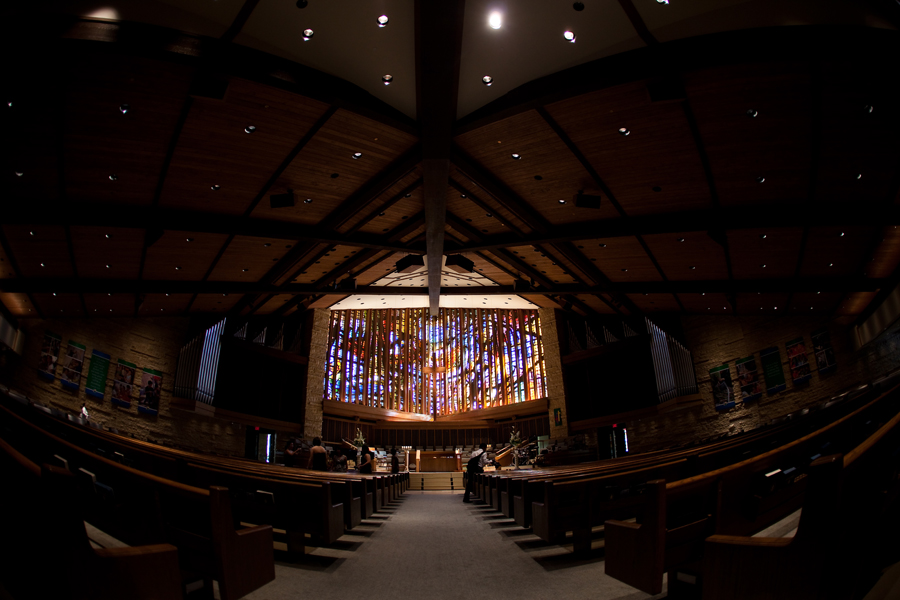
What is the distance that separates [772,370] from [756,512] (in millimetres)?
10717

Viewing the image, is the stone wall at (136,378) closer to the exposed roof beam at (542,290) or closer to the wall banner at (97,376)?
the wall banner at (97,376)

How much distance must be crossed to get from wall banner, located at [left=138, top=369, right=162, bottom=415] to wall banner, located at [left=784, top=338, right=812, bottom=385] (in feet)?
52.6

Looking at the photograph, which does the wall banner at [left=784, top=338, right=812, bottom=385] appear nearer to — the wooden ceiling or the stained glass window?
the wooden ceiling

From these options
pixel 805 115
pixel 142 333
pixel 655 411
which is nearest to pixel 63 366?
pixel 142 333

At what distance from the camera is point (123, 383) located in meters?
11.4

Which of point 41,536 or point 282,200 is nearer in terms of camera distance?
point 41,536

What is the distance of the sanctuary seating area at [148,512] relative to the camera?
39.1 inches

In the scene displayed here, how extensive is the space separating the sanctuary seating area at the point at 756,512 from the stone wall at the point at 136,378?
435 inches

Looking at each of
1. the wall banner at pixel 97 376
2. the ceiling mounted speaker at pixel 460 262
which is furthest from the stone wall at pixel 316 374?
the ceiling mounted speaker at pixel 460 262

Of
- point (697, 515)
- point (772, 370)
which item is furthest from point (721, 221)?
point (697, 515)

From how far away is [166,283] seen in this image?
9.92 metres

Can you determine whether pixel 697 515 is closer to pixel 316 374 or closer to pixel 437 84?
pixel 437 84

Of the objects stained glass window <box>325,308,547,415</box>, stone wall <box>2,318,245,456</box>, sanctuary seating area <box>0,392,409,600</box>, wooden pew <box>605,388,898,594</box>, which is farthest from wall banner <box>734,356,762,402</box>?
stone wall <box>2,318,245,456</box>

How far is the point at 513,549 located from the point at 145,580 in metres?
2.64
